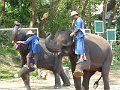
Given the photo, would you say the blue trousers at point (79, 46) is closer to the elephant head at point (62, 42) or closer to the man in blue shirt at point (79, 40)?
the man in blue shirt at point (79, 40)

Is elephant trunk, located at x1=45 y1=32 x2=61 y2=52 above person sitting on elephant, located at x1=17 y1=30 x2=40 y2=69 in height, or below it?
above

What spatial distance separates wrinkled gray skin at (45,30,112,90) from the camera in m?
9.38

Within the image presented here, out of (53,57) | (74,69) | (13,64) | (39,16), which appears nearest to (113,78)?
(53,57)

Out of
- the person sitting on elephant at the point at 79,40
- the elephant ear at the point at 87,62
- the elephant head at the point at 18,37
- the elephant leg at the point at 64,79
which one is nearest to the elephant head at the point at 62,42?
the person sitting on elephant at the point at 79,40

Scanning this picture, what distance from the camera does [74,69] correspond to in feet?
31.8

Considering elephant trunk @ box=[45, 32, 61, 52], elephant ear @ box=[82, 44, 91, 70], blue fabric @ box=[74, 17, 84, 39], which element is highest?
blue fabric @ box=[74, 17, 84, 39]

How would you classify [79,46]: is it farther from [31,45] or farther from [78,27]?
[31,45]

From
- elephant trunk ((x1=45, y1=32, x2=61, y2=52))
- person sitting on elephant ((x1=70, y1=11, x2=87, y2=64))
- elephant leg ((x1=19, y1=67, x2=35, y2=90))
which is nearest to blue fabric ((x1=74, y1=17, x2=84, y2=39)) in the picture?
person sitting on elephant ((x1=70, y1=11, x2=87, y2=64))

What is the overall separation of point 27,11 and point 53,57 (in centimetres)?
1102

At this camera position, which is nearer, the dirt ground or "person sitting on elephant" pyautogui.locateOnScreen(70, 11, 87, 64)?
"person sitting on elephant" pyautogui.locateOnScreen(70, 11, 87, 64)

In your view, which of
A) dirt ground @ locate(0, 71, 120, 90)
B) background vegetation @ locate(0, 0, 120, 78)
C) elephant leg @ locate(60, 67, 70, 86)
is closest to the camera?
dirt ground @ locate(0, 71, 120, 90)

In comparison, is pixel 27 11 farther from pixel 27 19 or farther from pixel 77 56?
pixel 77 56

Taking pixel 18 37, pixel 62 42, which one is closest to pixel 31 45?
pixel 18 37

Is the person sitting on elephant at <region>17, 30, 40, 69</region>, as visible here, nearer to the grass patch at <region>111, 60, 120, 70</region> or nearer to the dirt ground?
the dirt ground
